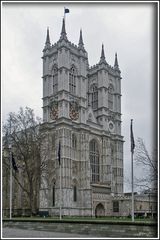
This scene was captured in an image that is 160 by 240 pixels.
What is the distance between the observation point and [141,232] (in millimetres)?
21344

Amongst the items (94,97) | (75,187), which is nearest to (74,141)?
(75,187)

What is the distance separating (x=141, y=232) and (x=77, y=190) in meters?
46.1

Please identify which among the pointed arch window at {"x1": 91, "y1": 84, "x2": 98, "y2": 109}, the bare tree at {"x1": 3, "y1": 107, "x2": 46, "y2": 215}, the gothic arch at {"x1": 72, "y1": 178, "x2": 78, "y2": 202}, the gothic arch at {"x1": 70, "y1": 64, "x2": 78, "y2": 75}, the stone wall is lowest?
the gothic arch at {"x1": 72, "y1": 178, "x2": 78, "y2": 202}

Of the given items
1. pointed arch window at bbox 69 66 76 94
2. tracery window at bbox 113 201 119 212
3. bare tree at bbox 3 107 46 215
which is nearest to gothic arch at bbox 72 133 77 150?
pointed arch window at bbox 69 66 76 94

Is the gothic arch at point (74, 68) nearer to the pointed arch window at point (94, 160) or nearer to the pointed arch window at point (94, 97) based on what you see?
the pointed arch window at point (94, 97)

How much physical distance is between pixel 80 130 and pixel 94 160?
719cm

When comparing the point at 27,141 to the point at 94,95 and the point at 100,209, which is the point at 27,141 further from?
the point at 94,95

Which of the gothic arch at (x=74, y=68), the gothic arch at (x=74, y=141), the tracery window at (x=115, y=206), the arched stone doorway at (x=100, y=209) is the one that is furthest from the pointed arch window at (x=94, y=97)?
the arched stone doorway at (x=100, y=209)

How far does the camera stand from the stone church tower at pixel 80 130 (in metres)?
64.6

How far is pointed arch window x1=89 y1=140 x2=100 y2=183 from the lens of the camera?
72.0 m

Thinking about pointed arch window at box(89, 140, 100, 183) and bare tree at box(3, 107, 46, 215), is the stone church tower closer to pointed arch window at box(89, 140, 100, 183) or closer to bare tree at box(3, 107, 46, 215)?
pointed arch window at box(89, 140, 100, 183)

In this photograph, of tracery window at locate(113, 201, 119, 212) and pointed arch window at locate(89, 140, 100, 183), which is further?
pointed arch window at locate(89, 140, 100, 183)

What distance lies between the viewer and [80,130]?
69188 millimetres

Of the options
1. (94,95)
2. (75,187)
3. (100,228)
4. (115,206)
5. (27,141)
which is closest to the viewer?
(100,228)
